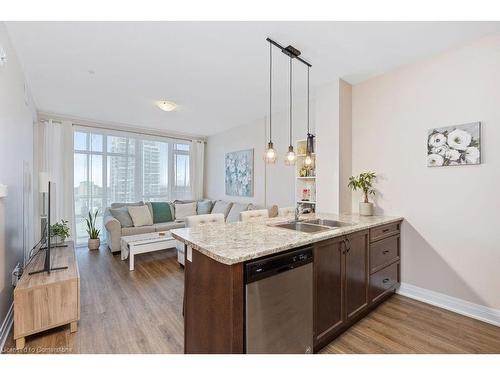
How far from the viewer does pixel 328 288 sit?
72.9 inches

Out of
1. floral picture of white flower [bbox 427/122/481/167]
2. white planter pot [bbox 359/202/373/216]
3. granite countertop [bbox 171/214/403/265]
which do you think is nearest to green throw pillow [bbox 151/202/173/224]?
granite countertop [bbox 171/214/403/265]

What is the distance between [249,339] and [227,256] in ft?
1.57

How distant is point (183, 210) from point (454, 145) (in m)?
5.01

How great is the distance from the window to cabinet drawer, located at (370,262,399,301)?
16.7 feet

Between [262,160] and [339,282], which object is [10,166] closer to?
[339,282]

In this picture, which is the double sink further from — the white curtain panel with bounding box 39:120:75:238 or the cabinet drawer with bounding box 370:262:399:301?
the white curtain panel with bounding box 39:120:75:238

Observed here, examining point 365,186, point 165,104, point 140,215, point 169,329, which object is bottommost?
point 169,329

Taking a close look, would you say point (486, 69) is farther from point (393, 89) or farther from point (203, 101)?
point (203, 101)

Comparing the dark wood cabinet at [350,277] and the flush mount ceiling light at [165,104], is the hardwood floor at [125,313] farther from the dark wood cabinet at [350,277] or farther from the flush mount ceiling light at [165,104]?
the flush mount ceiling light at [165,104]

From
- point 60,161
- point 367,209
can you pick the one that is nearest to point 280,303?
point 367,209

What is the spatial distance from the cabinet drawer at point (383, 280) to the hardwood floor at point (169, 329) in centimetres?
17
